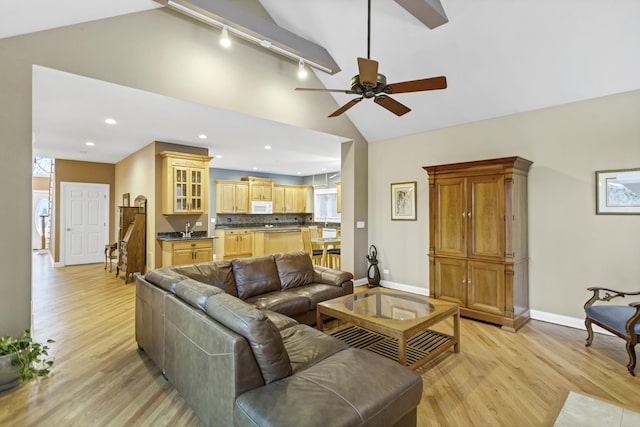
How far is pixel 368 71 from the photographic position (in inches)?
96.3

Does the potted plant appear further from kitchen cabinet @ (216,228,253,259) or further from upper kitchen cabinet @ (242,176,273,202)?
upper kitchen cabinet @ (242,176,273,202)

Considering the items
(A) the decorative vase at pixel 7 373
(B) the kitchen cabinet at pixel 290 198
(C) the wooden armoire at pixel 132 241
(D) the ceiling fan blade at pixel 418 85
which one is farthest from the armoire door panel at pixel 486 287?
(B) the kitchen cabinet at pixel 290 198

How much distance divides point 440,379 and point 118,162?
8593 millimetres

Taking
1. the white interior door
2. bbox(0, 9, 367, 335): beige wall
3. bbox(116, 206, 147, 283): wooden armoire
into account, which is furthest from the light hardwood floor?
the white interior door

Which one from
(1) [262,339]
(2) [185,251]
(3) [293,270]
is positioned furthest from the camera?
(2) [185,251]

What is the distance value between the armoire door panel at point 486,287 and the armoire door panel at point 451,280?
0.08 metres

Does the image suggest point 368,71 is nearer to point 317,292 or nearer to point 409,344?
point 317,292

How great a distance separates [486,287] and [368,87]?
2863 mm

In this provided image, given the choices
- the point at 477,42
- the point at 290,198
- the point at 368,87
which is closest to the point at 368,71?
the point at 368,87

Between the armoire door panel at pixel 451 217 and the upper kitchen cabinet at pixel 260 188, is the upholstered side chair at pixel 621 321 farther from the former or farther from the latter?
the upper kitchen cabinet at pixel 260 188

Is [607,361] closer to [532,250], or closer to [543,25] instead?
[532,250]

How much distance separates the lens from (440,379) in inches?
101

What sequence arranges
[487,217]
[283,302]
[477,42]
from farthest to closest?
[487,217], [477,42], [283,302]

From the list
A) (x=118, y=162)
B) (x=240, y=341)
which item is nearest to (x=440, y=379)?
(x=240, y=341)
